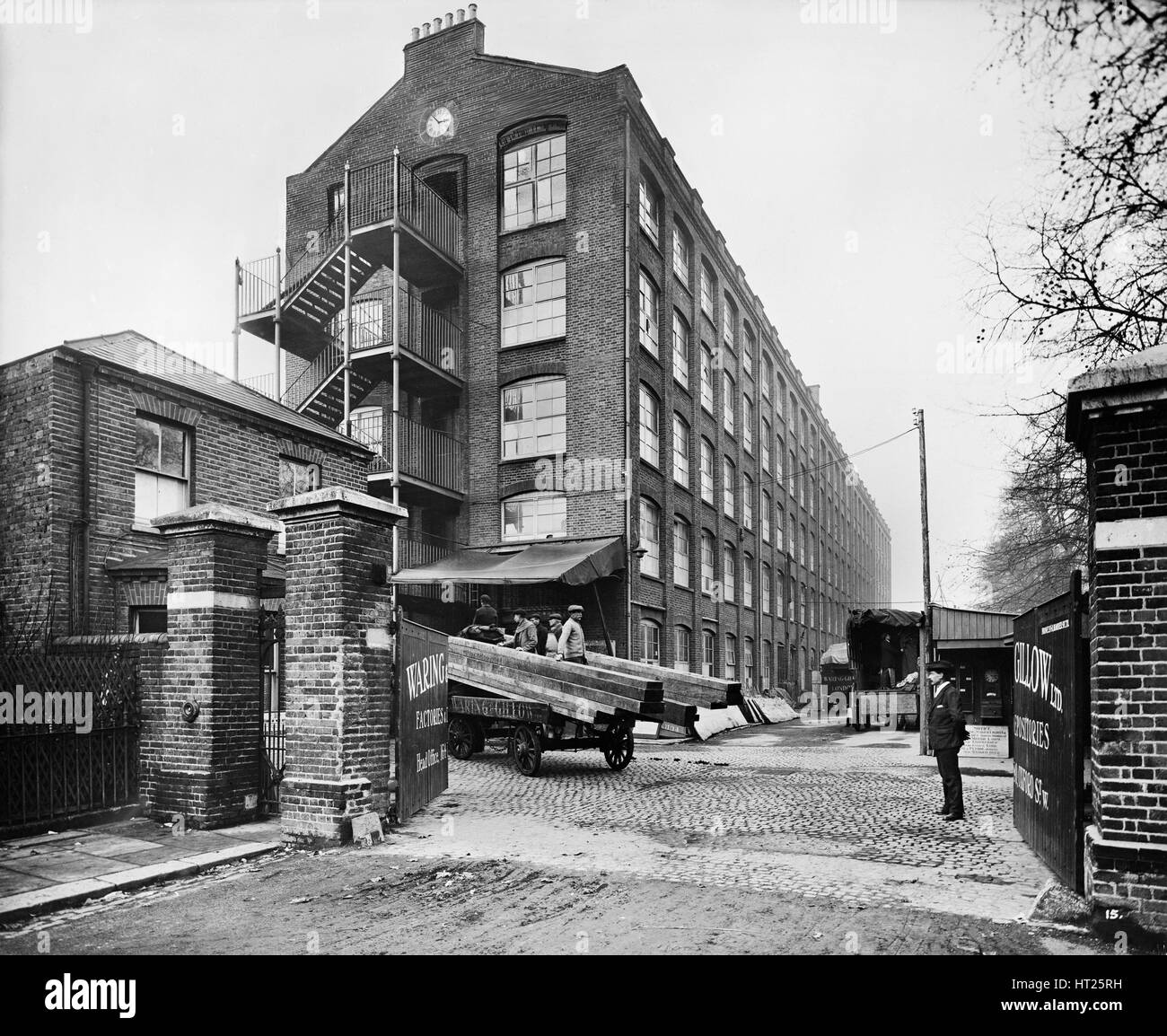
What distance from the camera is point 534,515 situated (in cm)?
2156

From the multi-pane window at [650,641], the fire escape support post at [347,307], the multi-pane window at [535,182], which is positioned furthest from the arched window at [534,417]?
the multi-pane window at [650,641]

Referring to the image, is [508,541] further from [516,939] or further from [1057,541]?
[516,939]

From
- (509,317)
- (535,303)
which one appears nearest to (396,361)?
(509,317)

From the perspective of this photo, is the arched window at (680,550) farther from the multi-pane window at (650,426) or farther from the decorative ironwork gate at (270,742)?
the decorative ironwork gate at (270,742)

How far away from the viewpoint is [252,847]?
7.23 meters

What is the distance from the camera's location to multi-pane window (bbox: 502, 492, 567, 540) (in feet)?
69.8

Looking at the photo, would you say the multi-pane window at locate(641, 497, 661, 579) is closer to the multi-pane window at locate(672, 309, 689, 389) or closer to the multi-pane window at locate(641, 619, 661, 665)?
the multi-pane window at locate(641, 619, 661, 665)

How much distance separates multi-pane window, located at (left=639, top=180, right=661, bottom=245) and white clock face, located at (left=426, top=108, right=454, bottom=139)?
5.50 metres

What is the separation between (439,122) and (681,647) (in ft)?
52.1

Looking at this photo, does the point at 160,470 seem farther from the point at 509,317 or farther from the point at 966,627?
the point at 966,627

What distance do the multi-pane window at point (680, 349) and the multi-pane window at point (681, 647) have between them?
7.14 metres

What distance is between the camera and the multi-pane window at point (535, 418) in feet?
70.8
